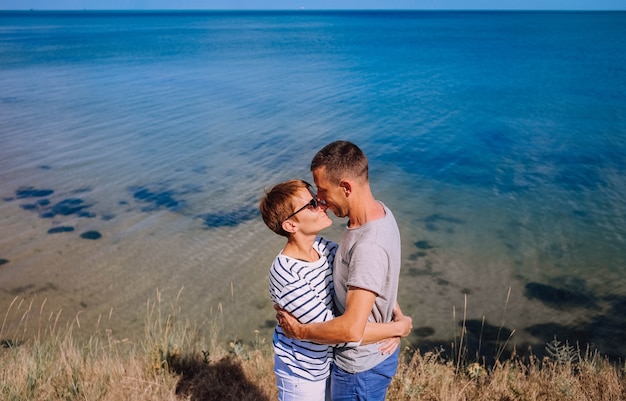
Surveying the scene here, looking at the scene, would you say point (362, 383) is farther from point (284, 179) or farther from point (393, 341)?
point (284, 179)

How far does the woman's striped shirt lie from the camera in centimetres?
280

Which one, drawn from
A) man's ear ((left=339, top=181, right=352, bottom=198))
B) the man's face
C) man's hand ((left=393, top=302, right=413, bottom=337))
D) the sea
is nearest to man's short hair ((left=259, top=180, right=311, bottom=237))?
the man's face

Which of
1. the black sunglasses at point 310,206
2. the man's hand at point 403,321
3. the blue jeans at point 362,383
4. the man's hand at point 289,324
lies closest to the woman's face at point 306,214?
the black sunglasses at point 310,206

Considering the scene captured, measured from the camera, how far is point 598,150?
16.2m

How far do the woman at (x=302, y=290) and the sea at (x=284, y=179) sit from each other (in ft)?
10.1

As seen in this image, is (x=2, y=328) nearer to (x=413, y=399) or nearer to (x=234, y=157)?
(x=413, y=399)

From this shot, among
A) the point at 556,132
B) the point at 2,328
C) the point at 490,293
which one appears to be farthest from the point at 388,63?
the point at 2,328

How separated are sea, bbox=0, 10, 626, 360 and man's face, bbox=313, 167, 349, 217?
11.8 feet

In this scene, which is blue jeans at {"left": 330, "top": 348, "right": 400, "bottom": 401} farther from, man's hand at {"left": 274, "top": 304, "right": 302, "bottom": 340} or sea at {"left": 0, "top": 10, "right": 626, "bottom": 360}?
sea at {"left": 0, "top": 10, "right": 626, "bottom": 360}

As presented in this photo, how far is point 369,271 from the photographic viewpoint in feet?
8.45

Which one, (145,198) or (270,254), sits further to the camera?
(145,198)

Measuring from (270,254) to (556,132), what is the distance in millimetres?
13447

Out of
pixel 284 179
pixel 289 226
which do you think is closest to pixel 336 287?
pixel 289 226

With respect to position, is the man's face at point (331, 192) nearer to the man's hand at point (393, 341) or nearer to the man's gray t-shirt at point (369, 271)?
the man's gray t-shirt at point (369, 271)
